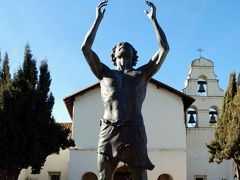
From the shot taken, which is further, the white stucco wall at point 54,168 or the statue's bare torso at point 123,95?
the white stucco wall at point 54,168

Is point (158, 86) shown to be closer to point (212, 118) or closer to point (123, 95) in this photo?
point (212, 118)

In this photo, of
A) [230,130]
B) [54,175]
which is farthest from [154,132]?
[54,175]

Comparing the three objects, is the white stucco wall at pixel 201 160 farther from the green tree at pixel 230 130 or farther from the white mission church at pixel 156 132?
the green tree at pixel 230 130

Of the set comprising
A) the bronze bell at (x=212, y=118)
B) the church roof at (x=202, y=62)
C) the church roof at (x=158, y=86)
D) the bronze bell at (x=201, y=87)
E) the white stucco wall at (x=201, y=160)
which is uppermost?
the church roof at (x=202, y=62)

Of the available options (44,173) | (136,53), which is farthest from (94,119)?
(136,53)

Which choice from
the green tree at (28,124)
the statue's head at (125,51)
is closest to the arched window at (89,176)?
the green tree at (28,124)

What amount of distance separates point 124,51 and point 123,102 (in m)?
0.61

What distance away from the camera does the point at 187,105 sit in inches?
1170

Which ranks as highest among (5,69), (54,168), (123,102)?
(5,69)

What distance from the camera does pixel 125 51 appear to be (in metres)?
4.62

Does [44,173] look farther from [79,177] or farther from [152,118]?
[152,118]

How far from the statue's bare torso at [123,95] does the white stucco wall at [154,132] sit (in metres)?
23.2

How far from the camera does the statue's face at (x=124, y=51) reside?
4.63m

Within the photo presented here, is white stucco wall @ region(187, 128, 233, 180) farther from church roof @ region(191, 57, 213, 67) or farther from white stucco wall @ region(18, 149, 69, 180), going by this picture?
white stucco wall @ region(18, 149, 69, 180)
